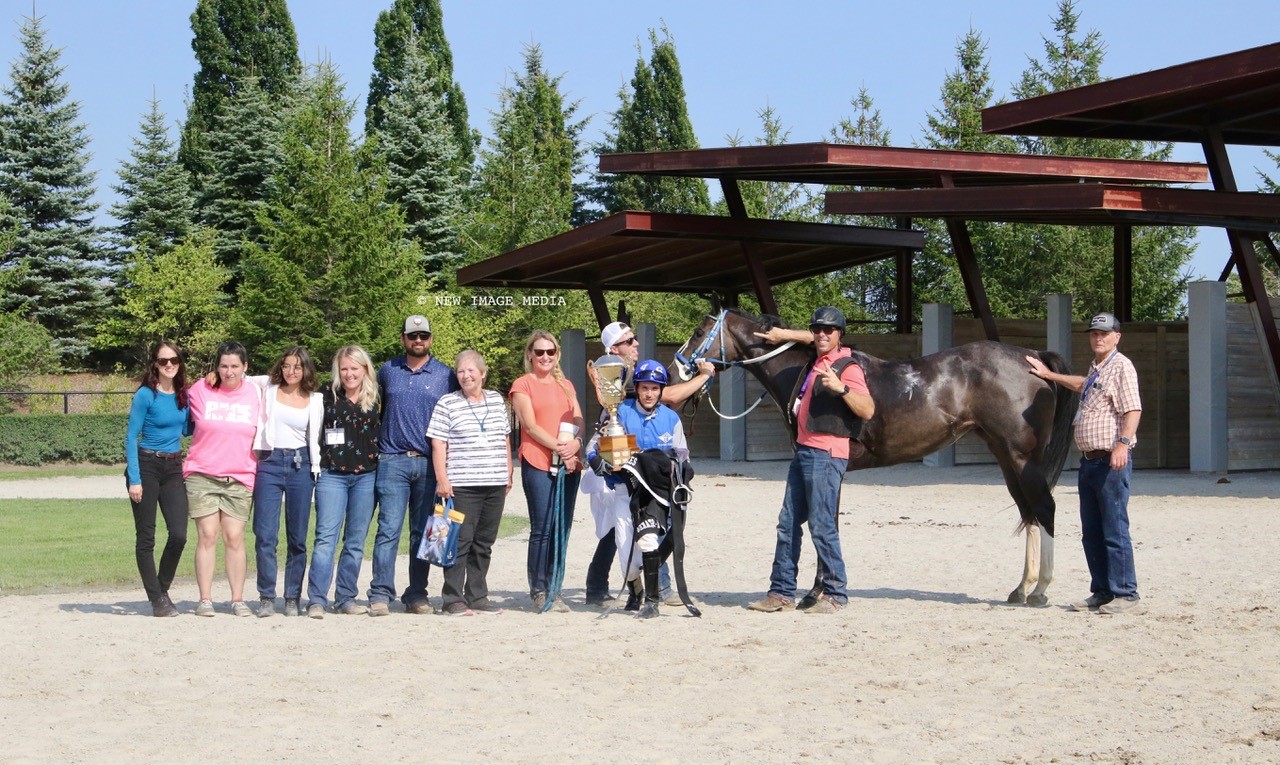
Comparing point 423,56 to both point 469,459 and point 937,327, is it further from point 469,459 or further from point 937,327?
point 469,459

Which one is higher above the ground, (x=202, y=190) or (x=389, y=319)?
(x=202, y=190)

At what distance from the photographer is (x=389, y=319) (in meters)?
30.1

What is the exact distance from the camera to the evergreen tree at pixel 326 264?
2950cm

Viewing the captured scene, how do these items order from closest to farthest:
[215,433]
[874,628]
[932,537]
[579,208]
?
[874,628], [215,433], [932,537], [579,208]

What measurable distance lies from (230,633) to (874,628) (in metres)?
3.77

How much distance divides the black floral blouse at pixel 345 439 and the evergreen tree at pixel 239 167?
3564 centimetres

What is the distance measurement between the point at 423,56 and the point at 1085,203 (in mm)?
36117

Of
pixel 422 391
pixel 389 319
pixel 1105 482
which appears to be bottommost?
pixel 1105 482

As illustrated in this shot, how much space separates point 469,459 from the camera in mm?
8508

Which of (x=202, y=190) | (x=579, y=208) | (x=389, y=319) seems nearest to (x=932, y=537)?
(x=389, y=319)

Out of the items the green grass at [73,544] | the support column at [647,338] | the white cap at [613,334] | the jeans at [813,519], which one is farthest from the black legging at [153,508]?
the support column at [647,338]

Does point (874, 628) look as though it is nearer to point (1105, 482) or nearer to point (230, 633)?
point (1105, 482)

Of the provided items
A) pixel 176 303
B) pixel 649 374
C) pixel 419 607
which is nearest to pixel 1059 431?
pixel 649 374

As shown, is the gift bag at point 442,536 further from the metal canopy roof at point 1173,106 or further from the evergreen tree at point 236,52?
the evergreen tree at point 236,52
